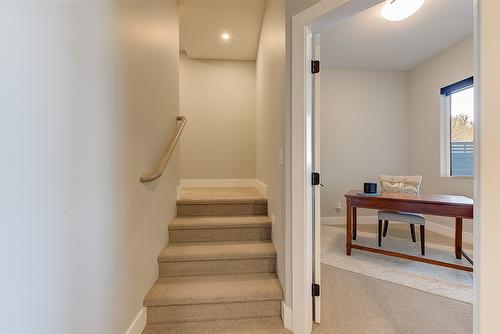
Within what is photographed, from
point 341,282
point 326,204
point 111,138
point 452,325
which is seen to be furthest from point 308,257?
point 326,204

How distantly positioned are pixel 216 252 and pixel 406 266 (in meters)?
2.13

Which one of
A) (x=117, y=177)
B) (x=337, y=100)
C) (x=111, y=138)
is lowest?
(x=117, y=177)

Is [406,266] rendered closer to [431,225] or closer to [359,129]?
[431,225]

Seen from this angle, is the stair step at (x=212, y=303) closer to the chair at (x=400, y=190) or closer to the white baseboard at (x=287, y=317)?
the white baseboard at (x=287, y=317)

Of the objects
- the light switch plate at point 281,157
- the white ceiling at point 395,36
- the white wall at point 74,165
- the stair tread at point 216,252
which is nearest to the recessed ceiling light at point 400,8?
the white ceiling at point 395,36

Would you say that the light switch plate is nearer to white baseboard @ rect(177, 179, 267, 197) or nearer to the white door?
the white door

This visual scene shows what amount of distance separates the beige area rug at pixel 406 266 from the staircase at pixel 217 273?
1065 millimetres

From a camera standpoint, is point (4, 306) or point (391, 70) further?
point (391, 70)

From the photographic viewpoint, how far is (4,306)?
0.64 metres

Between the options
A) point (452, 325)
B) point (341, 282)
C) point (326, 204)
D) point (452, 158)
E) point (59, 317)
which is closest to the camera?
point (59, 317)

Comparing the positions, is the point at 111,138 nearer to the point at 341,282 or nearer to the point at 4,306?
the point at 4,306

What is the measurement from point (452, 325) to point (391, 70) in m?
3.99

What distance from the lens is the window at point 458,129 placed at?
3289 mm

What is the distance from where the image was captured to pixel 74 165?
3.00 feet
